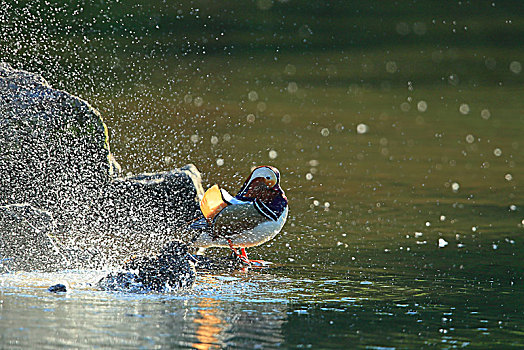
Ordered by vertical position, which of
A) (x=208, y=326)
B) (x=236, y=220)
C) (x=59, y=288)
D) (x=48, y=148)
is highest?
(x=48, y=148)

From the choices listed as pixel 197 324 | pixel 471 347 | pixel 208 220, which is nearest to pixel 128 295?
pixel 197 324

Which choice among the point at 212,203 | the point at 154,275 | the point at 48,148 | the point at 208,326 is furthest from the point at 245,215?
the point at 208,326

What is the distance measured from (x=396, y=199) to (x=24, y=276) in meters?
7.35

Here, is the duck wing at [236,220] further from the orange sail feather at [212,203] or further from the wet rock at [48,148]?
the wet rock at [48,148]

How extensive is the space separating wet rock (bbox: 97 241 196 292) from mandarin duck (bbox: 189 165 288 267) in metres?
1.37

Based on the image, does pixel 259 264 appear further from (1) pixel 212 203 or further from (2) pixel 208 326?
(2) pixel 208 326

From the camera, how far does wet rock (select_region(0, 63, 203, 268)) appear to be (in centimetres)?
1111

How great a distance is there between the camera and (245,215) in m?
10.4

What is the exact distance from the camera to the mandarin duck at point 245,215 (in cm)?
1033

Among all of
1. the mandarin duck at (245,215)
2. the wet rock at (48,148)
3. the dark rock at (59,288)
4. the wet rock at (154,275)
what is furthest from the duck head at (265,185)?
the dark rock at (59,288)

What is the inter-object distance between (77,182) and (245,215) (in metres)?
2.14

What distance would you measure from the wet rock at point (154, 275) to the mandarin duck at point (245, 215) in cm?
137

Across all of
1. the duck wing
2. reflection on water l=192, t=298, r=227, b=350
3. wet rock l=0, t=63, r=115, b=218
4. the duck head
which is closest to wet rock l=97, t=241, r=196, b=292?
reflection on water l=192, t=298, r=227, b=350

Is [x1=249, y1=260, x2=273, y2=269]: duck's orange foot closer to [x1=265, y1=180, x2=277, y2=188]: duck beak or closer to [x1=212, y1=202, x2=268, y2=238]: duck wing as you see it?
[x1=212, y1=202, x2=268, y2=238]: duck wing
